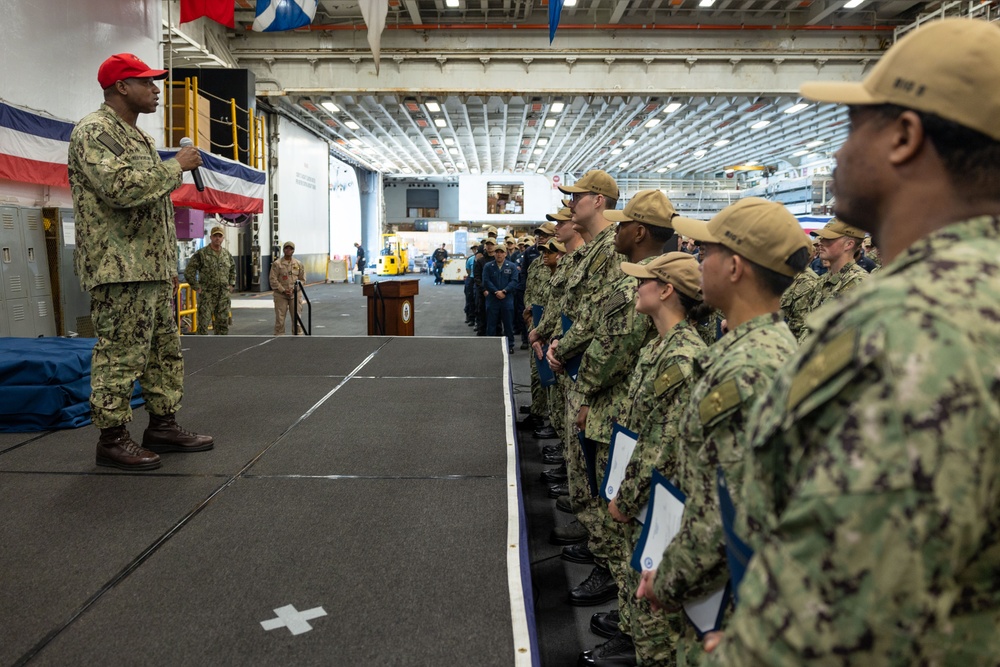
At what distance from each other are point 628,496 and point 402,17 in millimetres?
15057

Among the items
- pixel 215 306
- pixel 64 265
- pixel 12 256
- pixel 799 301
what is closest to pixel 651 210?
pixel 799 301

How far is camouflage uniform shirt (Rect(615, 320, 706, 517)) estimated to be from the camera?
197cm

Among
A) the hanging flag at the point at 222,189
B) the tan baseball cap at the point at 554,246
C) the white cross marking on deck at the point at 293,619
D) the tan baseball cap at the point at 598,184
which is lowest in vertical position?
the white cross marking on deck at the point at 293,619

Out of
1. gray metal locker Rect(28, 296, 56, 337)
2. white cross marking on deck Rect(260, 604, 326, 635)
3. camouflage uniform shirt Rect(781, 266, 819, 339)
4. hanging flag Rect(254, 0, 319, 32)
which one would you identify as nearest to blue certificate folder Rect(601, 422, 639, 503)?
white cross marking on deck Rect(260, 604, 326, 635)

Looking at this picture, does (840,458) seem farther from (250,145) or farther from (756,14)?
(756,14)

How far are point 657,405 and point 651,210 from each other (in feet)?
3.99

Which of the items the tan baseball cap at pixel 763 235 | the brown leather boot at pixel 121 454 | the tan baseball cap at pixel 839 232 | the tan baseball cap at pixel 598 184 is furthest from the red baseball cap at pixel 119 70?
the tan baseball cap at pixel 839 232

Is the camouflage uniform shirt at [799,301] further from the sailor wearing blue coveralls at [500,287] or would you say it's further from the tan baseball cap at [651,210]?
the sailor wearing blue coveralls at [500,287]

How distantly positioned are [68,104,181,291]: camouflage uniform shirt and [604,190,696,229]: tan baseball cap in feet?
6.89

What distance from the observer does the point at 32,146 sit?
7.33m

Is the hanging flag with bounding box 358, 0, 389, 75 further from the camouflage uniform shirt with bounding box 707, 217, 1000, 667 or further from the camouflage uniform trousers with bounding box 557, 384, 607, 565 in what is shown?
the camouflage uniform shirt with bounding box 707, 217, 1000, 667

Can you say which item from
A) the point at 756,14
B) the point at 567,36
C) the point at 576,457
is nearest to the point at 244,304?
the point at 567,36

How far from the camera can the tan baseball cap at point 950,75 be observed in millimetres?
745

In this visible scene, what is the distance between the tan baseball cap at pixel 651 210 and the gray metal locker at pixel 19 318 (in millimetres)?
7594
